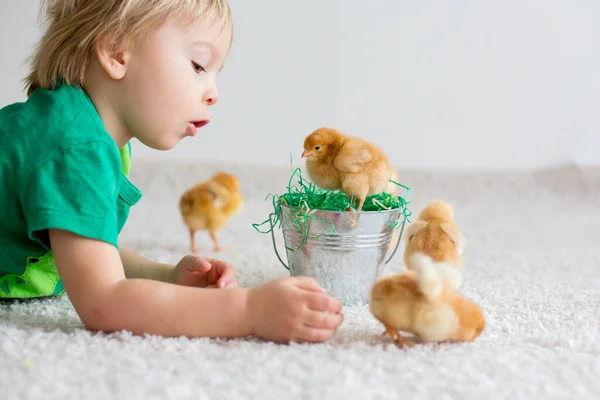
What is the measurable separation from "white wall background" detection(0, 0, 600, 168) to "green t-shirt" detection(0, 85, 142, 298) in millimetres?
1559

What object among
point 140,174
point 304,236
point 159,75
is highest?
point 159,75

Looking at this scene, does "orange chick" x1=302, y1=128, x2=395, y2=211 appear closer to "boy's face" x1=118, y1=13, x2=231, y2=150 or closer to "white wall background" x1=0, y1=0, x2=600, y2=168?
"boy's face" x1=118, y1=13, x2=231, y2=150

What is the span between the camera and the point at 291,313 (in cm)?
94

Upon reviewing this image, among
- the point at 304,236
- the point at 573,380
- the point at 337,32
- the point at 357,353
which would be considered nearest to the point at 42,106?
the point at 304,236

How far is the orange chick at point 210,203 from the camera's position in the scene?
5.62 ft

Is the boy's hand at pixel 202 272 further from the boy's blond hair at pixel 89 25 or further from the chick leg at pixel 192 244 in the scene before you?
the chick leg at pixel 192 244

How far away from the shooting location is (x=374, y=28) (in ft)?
8.45

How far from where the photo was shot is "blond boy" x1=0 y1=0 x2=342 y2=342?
3.08 ft

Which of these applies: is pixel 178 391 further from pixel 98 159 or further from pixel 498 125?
pixel 498 125

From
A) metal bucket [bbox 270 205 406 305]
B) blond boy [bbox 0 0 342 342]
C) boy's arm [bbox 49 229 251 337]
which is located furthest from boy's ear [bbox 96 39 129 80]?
metal bucket [bbox 270 205 406 305]

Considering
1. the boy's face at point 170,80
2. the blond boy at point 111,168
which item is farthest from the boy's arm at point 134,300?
the boy's face at point 170,80

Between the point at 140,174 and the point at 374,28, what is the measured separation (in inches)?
40.2

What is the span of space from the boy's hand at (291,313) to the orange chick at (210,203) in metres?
0.78

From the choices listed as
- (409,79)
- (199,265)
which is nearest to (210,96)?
(199,265)
